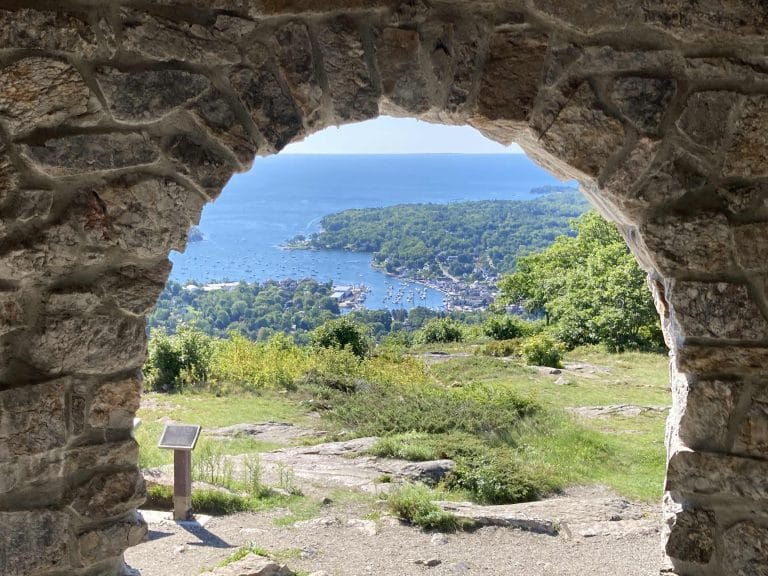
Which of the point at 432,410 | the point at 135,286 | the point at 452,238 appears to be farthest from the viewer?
the point at 452,238

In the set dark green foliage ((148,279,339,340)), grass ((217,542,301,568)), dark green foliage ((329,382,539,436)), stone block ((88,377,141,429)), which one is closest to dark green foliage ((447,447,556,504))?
dark green foliage ((329,382,539,436))

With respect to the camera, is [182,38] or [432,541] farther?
[432,541]

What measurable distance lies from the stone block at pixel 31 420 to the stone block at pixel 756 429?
2222mm

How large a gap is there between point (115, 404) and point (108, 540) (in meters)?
0.45

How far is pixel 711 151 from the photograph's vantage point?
2.41 m

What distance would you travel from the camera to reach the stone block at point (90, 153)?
2191 mm

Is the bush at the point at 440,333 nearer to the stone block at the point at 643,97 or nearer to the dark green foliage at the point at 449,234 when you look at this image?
the stone block at the point at 643,97

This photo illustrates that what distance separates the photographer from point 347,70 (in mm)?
2365

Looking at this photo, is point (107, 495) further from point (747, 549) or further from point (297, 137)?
point (747, 549)

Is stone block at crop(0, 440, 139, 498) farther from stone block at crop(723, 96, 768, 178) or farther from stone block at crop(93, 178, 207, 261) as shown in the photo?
stone block at crop(723, 96, 768, 178)

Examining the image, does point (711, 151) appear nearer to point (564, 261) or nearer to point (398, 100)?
point (398, 100)

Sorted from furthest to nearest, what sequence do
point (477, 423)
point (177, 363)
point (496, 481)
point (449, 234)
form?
1. point (449, 234)
2. point (177, 363)
3. point (477, 423)
4. point (496, 481)

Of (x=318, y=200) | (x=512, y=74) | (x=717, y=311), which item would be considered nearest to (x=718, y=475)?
(x=717, y=311)

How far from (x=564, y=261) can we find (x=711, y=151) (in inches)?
863
